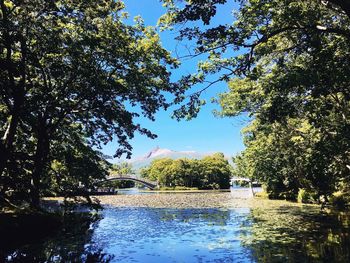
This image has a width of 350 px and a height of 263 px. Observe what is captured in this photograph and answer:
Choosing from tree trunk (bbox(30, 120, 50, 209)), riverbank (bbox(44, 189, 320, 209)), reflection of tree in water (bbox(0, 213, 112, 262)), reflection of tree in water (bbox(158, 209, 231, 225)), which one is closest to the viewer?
reflection of tree in water (bbox(0, 213, 112, 262))

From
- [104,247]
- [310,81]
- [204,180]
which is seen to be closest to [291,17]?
[310,81]

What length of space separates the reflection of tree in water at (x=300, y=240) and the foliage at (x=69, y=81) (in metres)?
7.53

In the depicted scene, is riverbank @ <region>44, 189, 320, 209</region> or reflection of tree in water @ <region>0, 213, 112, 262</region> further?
riverbank @ <region>44, 189, 320, 209</region>

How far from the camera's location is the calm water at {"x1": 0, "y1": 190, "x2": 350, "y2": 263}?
1348cm

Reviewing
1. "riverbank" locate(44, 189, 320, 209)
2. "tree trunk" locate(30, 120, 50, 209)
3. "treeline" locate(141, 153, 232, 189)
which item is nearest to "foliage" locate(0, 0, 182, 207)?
"tree trunk" locate(30, 120, 50, 209)

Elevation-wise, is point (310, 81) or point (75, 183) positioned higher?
point (310, 81)

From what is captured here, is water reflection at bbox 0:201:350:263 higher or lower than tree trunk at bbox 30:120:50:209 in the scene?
lower

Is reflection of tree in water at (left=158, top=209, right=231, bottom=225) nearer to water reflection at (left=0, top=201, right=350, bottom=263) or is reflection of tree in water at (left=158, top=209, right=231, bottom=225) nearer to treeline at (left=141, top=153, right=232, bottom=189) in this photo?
water reflection at (left=0, top=201, right=350, bottom=263)

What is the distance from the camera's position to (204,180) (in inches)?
4518

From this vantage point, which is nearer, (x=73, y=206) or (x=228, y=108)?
(x=73, y=206)

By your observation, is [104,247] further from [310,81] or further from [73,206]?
[310,81]

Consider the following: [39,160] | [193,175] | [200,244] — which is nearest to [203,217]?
[200,244]

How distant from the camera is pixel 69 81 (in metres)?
18.8

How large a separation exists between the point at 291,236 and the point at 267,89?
7838mm
